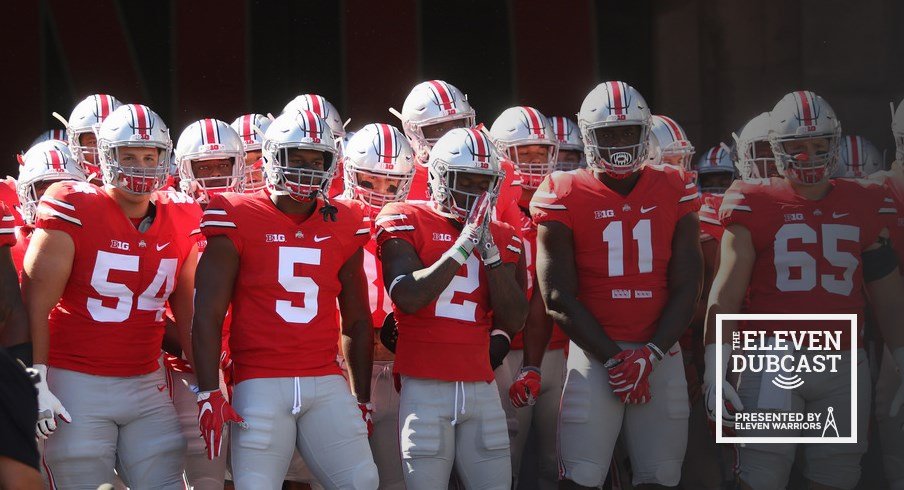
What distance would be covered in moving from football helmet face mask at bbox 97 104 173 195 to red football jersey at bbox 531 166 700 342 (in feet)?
4.01

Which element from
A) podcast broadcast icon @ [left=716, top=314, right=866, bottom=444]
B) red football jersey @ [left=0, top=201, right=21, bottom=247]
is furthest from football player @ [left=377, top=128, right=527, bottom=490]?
red football jersey @ [left=0, top=201, right=21, bottom=247]

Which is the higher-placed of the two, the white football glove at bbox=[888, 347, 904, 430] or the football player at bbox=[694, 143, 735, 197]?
the football player at bbox=[694, 143, 735, 197]

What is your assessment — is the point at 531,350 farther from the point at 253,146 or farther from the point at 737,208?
the point at 253,146

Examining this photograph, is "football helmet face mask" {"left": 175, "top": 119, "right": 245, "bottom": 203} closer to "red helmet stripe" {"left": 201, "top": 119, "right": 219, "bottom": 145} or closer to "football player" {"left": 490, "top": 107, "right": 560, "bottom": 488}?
"red helmet stripe" {"left": 201, "top": 119, "right": 219, "bottom": 145}

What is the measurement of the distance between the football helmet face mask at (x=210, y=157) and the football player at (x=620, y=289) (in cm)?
117

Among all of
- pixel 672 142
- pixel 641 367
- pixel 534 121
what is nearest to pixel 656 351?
pixel 641 367

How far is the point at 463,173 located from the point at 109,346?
1191 millimetres

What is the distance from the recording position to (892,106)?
175 inches

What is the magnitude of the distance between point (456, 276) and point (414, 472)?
60 centimetres

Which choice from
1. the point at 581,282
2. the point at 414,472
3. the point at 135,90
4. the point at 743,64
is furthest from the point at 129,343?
the point at 135,90

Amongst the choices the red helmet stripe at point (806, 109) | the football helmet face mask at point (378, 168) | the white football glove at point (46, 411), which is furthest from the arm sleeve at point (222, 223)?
the red helmet stripe at point (806, 109)

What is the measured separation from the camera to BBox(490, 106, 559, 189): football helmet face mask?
4.95 m

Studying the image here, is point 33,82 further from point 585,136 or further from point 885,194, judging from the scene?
point 885,194

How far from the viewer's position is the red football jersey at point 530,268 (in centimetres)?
→ 459
